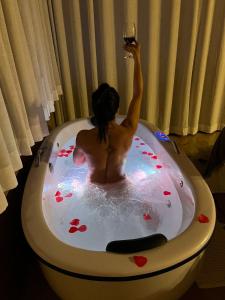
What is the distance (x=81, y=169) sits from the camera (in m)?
1.91

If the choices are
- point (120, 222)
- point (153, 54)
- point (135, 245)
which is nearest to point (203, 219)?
point (135, 245)

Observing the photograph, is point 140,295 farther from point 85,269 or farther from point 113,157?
point 113,157

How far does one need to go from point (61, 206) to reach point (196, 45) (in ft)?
6.24

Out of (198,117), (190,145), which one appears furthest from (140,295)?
(198,117)

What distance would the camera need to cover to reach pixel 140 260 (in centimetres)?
103

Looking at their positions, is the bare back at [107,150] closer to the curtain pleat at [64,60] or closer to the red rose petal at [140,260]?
the red rose petal at [140,260]

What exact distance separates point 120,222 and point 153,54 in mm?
1595

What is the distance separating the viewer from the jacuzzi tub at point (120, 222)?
1.04m

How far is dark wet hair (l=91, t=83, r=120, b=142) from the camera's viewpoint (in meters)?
1.25

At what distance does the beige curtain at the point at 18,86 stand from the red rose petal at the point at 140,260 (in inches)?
20.5

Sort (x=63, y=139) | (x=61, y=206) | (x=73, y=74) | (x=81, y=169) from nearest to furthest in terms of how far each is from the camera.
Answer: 1. (x=61, y=206)
2. (x=81, y=169)
3. (x=63, y=139)
4. (x=73, y=74)

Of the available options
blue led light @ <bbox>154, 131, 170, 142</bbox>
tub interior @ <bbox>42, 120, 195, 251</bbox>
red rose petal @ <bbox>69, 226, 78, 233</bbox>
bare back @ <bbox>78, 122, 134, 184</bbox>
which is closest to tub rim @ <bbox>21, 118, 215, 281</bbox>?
tub interior @ <bbox>42, 120, 195, 251</bbox>

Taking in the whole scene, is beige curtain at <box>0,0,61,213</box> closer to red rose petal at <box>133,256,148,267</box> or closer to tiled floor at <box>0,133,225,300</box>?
tiled floor at <box>0,133,225,300</box>

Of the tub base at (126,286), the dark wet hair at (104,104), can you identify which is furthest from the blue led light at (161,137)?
the tub base at (126,286)
